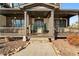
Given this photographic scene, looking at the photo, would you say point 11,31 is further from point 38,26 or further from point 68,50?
point 68,50

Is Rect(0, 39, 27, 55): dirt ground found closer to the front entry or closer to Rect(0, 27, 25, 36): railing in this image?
Rect(0, 27, 25, 36): railing

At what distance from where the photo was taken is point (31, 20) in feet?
62.5

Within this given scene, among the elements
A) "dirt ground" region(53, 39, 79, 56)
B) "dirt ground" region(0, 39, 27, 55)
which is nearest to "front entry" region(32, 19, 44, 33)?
"dirt ground" region(0, 39, 27, 55)

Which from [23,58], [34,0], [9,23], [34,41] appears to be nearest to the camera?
[23,58]

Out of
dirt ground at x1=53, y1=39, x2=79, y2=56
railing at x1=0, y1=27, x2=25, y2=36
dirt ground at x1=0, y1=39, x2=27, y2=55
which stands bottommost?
dirt ground at x1=53, y1=39, x2=79, y2=56

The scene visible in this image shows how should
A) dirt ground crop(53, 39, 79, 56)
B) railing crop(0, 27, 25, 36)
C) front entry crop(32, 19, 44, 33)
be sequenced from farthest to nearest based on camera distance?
front entry crop(32, 19, 44, 33) → railing crop(0, 27, 25, 36) → dirt ground crop(53, 39, 79, 56)

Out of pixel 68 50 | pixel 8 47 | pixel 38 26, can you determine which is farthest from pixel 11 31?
pixel 68 50

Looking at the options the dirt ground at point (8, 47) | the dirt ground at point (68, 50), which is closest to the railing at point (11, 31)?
the dirt ground at point (8, 47)

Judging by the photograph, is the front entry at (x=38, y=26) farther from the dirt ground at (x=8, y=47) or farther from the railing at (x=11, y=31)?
the dirt ground at (x=8, y=47)

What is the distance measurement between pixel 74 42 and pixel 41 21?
8.59 metres

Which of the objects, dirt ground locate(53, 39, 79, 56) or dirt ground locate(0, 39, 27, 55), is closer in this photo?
dirt ground locate(53, 39, 79, 56)

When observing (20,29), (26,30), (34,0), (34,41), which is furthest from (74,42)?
(34,0)

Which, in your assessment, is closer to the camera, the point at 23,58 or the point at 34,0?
the point at 23,58

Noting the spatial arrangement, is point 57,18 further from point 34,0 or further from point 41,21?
point 34,0
